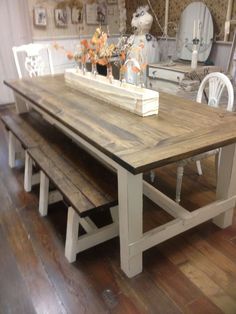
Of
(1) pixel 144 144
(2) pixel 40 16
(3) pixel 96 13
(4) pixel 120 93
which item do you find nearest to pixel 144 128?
(1) pixel 144 144

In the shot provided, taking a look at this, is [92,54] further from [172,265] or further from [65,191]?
[172,265]

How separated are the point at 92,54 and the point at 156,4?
2465 mm

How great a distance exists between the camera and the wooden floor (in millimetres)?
1334

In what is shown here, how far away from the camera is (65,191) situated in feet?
4.73

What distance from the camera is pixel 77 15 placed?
433 centimetres

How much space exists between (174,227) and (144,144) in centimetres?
53

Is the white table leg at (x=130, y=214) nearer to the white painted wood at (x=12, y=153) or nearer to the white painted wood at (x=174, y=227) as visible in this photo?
the white painted wood at (x=174, y=227)

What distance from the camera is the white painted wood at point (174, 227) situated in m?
1.41

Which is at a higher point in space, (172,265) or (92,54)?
(92,54)

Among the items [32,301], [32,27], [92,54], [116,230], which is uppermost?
[32,27]

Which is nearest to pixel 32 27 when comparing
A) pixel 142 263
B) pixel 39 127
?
pixel 39 127

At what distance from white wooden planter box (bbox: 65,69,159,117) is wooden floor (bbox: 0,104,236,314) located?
76cm

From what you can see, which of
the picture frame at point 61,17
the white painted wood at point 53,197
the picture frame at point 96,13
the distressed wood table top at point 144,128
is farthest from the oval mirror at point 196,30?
the white painted wood at point 53,197

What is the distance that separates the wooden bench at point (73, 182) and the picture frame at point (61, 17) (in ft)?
8.67
